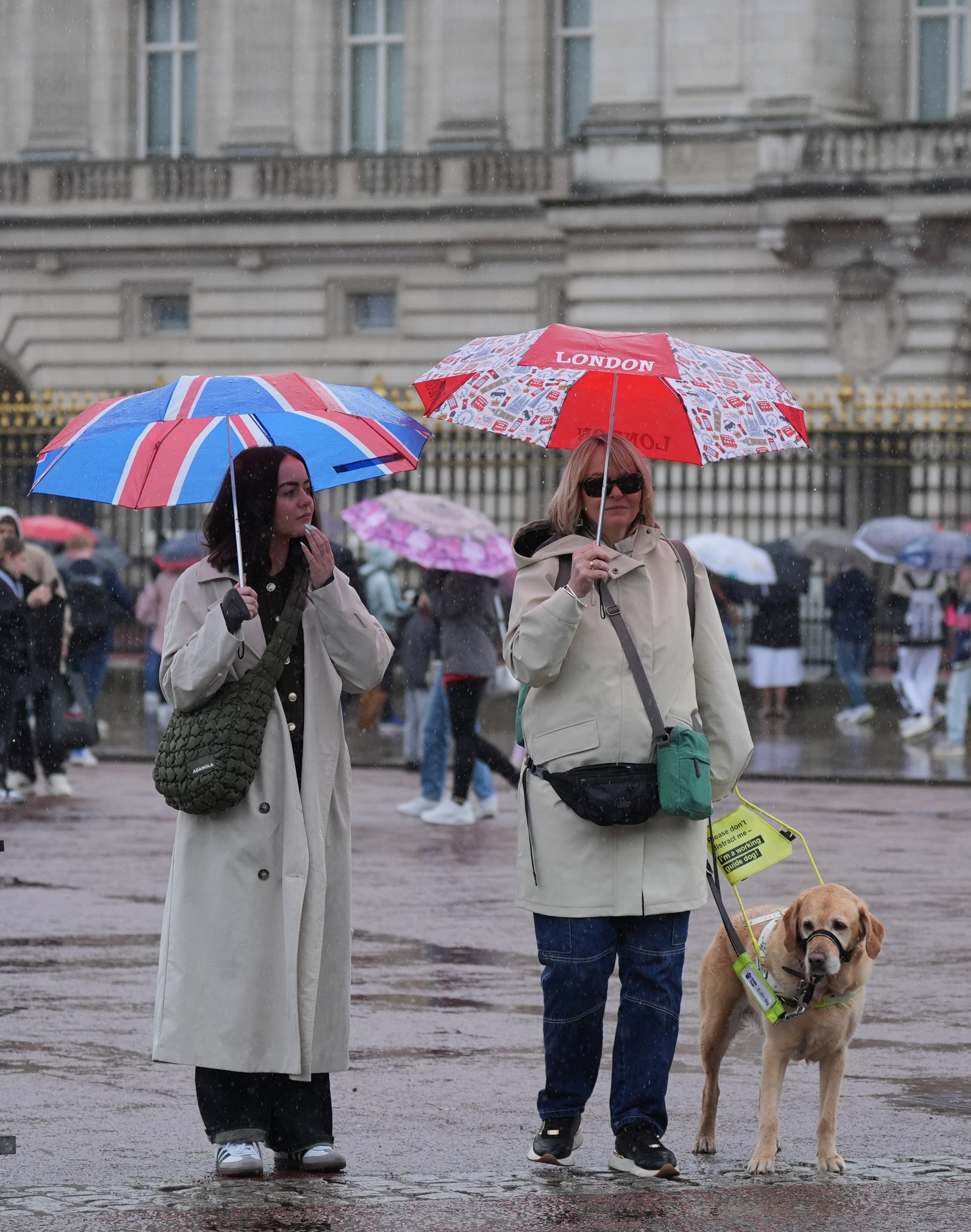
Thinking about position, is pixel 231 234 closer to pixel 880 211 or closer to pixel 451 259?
pixel 451 259

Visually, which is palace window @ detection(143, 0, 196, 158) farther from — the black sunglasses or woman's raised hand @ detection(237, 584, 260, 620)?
woman's raised hand @ detection(237, 584, 260, 620)

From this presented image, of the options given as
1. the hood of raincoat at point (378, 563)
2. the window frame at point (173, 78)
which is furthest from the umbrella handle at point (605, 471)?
the window frame at point (173, 78)

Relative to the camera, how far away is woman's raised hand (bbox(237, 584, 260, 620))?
4.99 metres

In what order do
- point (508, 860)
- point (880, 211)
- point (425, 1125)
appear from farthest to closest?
1. point (880, 211)
2. point (508, 860)
3. point (425, 1125)

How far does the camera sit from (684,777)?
506cm

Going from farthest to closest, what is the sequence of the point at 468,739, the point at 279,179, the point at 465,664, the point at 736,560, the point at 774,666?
1. the point at 279,179
2. the point at 774,666
3. the point at 736,560
4. the point at 468,739
5. the point at 465,664

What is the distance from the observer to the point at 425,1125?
565 centimetres

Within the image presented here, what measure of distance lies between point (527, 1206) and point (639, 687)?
1178 millimetres

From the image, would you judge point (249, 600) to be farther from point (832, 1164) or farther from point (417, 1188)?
point (832, 1164)

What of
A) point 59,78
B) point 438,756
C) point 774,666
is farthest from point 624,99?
point 438,756

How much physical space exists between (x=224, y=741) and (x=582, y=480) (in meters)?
1.06

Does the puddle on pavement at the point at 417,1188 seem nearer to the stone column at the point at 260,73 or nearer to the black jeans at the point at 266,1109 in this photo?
the black jeans at the point at 266,1109

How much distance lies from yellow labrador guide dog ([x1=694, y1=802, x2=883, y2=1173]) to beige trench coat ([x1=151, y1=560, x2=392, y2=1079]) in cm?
92

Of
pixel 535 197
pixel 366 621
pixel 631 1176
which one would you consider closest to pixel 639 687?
pixel 366 621
